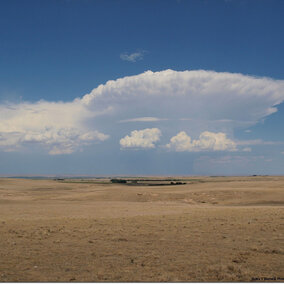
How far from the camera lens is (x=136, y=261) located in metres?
12.9

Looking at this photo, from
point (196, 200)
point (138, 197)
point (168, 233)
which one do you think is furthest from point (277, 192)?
point (168, 233)

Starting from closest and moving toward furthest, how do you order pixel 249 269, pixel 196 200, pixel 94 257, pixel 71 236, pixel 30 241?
pixel 249 269, pixel 94 257, pixel 30 241, pixel 71 236, pixel 196 200

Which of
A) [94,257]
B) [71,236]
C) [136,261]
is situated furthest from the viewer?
[71,236]

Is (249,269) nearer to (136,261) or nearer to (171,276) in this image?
A: (171,276)

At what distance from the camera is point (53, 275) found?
1096 centimetres

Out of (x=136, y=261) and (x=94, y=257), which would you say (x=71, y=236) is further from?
(x=136, y=261)

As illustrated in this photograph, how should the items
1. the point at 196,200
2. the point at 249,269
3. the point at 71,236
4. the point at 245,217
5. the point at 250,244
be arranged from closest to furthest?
the point at 249,269, the point at 250,244, the point at 71,236, the point at 245,217, the point at 196,200

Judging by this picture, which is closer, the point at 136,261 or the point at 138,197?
the point at 136,261

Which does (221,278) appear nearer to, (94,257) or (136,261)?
(136,261)

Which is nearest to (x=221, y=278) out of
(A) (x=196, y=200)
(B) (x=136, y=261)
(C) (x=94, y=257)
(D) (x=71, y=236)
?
(B) (x=136, y=261)

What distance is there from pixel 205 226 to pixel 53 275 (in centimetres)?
1340

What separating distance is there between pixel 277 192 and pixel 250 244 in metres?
42.9

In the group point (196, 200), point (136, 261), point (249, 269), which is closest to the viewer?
point (249, 269)

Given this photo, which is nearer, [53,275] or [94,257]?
[53,275]
